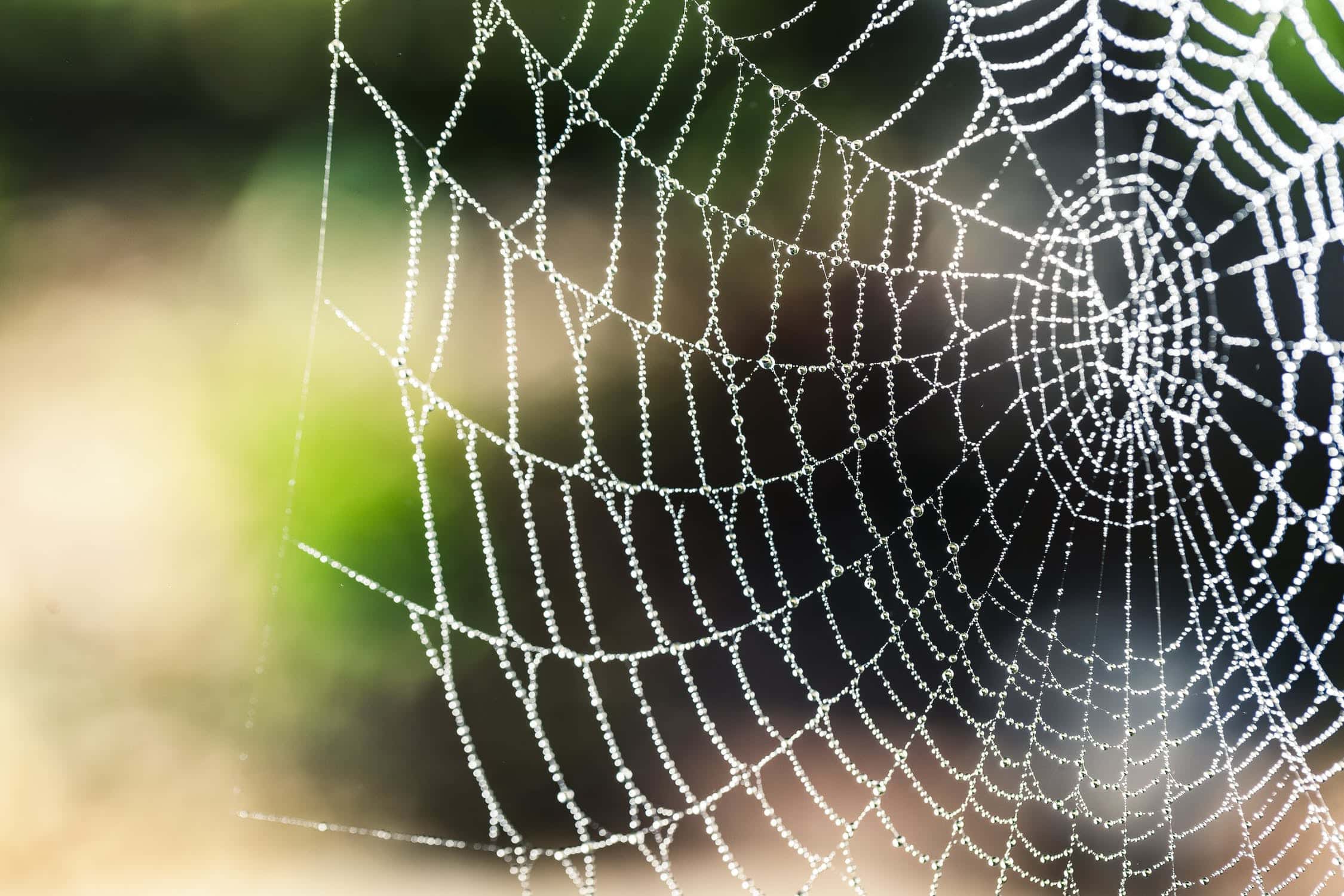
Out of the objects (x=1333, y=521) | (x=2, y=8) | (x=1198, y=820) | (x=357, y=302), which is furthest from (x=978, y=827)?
(x=2, y=8)

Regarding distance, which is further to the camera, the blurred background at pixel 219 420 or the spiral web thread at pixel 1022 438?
the blurred background at pixel 219 420

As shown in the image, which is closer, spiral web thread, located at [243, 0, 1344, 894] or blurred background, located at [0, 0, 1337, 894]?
spiral web thread, located at [243, 0, 1344, 894]

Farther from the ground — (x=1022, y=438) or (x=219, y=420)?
(x=219, y=420)

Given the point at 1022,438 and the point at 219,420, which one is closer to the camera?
the point at 1022,438
